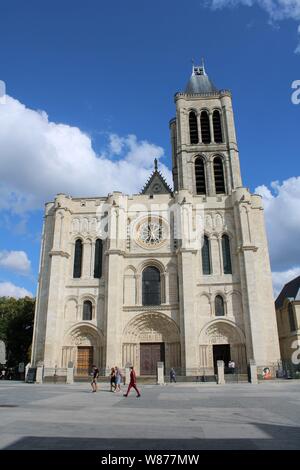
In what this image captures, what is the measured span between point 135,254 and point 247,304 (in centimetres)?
988

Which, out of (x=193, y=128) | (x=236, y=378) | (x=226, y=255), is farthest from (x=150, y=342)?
(x=193, y=128)

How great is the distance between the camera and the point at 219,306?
2988 centimetres

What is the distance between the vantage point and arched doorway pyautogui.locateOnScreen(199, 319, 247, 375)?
28312mm

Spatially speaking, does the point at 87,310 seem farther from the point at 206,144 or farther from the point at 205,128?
the point at 205,128

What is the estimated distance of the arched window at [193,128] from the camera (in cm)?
4097

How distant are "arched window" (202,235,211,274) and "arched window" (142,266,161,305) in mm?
3898

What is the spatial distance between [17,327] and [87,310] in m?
15.3

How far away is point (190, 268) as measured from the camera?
96.9 feet

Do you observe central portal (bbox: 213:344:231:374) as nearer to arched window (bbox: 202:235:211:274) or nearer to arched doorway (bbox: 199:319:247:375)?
arched doorway (bbox: 199:319:247:375)
